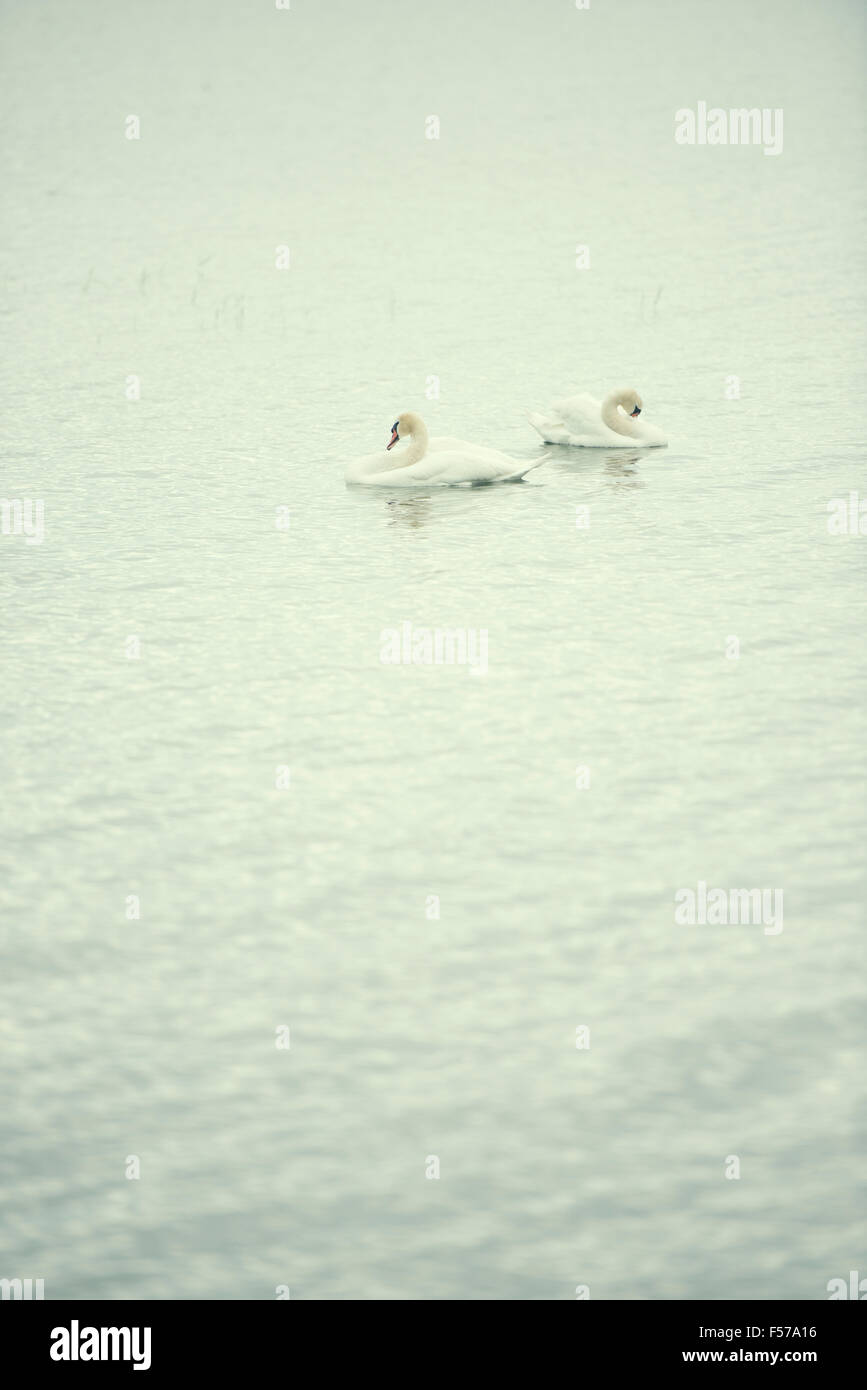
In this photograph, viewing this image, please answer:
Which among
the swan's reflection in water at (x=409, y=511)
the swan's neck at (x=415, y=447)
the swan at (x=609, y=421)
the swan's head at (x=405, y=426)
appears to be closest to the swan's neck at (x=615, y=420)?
the swan at (x=609, y=421)

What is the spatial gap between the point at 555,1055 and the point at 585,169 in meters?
52.4

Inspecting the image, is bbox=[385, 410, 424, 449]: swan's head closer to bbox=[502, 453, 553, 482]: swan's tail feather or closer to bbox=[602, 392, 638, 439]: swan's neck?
bbox=[502, 453, 553, 482]: swan's tail feather

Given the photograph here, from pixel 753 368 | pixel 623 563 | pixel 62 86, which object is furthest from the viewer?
pixel 62 86

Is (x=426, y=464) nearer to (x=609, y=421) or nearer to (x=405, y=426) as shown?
(x=405, y=426)

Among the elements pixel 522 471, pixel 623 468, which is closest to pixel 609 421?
pixel 623 468

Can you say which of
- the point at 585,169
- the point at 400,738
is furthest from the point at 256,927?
the point at 585,169

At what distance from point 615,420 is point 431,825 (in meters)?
Answer: 12.5

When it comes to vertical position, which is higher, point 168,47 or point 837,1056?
point 168,47

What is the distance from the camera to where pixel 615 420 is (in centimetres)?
2312

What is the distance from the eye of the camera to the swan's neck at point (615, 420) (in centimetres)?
2302

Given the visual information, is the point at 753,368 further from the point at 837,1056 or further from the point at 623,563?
the point at 837,1056

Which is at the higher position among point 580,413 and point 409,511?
point 580,413
